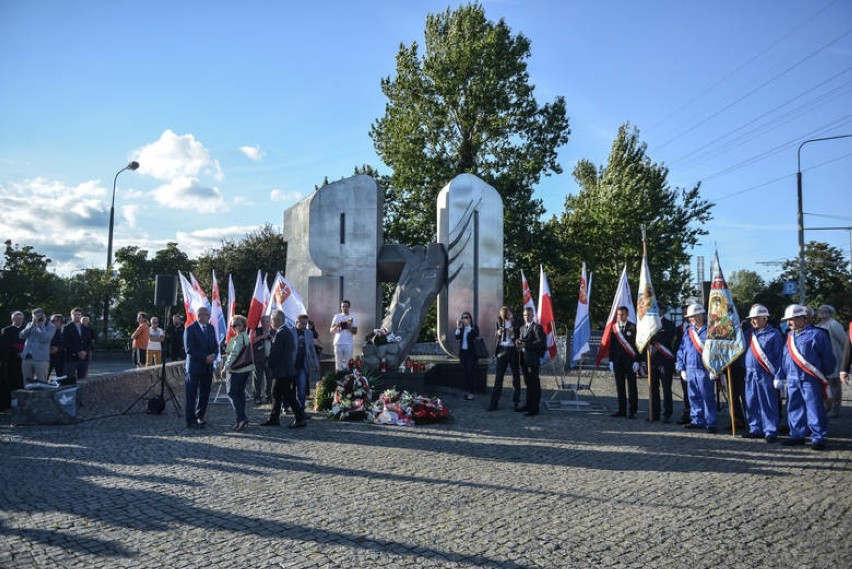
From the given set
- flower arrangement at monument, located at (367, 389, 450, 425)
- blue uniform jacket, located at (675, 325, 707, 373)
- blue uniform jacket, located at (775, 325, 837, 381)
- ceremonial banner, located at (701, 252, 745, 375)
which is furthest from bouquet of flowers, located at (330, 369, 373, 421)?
blue uniform jacket, located at (775, 325, 837, 381)

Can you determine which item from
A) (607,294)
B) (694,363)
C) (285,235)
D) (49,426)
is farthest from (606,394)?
(607,294)

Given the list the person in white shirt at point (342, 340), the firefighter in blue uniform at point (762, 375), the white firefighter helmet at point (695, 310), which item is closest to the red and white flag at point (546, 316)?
the white firefighter helmet at point (695, 310)

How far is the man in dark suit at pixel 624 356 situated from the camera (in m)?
10.9

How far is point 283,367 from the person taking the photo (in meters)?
9.59

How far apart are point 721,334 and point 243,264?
29.3m

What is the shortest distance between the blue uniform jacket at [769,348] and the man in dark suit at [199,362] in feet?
27.7

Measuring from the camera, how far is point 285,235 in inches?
651

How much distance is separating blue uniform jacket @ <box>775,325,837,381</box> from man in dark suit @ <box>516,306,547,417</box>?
3.90 meters

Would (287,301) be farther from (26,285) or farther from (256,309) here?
(26,285)

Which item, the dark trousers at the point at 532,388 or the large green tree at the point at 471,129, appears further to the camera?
the large green tree at the point at 471,129

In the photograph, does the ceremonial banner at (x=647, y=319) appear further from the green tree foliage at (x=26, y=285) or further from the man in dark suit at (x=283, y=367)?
the green tree foliage at (x=26, y=285)

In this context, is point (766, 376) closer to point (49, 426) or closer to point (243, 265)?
point (49, 426)

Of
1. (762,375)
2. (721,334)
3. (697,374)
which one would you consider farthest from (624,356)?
(762,375)

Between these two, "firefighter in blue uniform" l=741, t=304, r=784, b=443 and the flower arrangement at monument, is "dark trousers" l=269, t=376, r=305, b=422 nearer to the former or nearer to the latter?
the flower arrangement at monument
